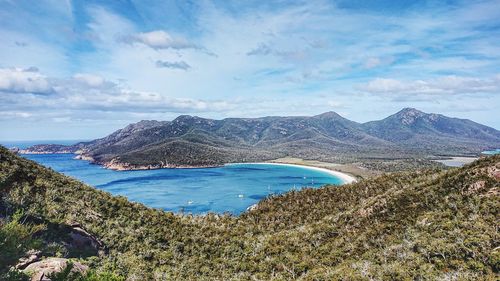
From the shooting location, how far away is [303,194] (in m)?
72.3

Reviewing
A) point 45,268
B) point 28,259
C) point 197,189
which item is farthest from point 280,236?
point 197,189

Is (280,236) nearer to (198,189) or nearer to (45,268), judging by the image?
(45,268)

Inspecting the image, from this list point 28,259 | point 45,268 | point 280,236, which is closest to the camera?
point 45,268

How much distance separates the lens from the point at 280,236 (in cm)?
4653

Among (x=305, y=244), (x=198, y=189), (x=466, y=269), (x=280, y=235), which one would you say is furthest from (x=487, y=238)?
(x=198, y=189)

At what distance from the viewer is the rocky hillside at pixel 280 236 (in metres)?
27.5

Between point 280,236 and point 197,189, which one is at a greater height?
point 280,236

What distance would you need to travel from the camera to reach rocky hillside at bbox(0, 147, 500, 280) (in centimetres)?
2755

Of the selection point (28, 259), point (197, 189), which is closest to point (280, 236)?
point (28, 259)

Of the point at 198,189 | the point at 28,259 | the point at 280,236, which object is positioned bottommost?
the point at 198,189

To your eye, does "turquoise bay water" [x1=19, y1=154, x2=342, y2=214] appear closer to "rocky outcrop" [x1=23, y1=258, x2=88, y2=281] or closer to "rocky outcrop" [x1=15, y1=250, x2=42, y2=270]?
"rocky outcrop" [x1=15, y1=250, x2=42, y2=270]

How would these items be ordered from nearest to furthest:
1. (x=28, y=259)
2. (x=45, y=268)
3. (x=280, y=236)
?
(x=45, y=268) → (x=28, y=259) → (x=280, y=236)

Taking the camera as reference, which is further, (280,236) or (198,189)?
(198,189)

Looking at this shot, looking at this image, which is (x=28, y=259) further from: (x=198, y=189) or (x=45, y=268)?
(x=198, y=189)
